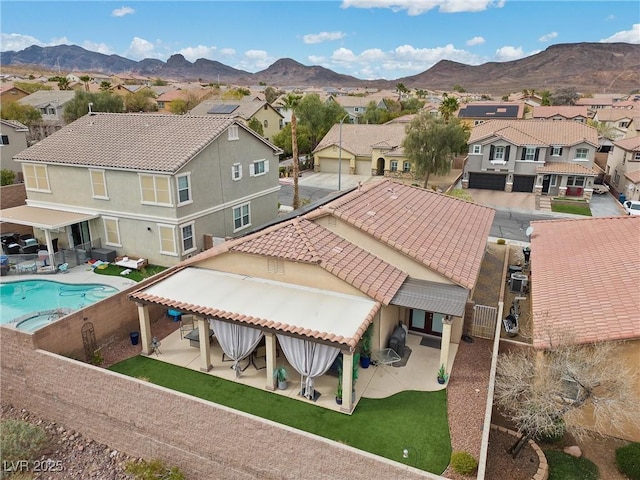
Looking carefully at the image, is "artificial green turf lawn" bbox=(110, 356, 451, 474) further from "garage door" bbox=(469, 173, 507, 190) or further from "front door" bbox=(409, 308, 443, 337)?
"garage door" bbox=(469, 173, 507, 190)

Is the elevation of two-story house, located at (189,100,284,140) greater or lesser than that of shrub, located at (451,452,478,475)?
greater

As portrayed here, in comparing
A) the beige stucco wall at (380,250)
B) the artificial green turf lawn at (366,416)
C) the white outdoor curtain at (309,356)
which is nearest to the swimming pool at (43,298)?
the artificial green turf lawn at (366,416)

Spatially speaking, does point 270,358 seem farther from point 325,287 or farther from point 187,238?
point 187,238

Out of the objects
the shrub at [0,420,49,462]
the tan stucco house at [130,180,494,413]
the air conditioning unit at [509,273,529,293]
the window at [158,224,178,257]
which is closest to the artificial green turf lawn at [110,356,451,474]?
the tan stucco house at [130,180,494,413]

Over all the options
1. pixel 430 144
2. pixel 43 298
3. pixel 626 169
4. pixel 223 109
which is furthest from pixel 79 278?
pixel 626 169

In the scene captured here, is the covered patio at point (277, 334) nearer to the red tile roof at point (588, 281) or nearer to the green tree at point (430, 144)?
the red tile roof at point (588, 281)

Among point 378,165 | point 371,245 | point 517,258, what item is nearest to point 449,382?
point 371,245
